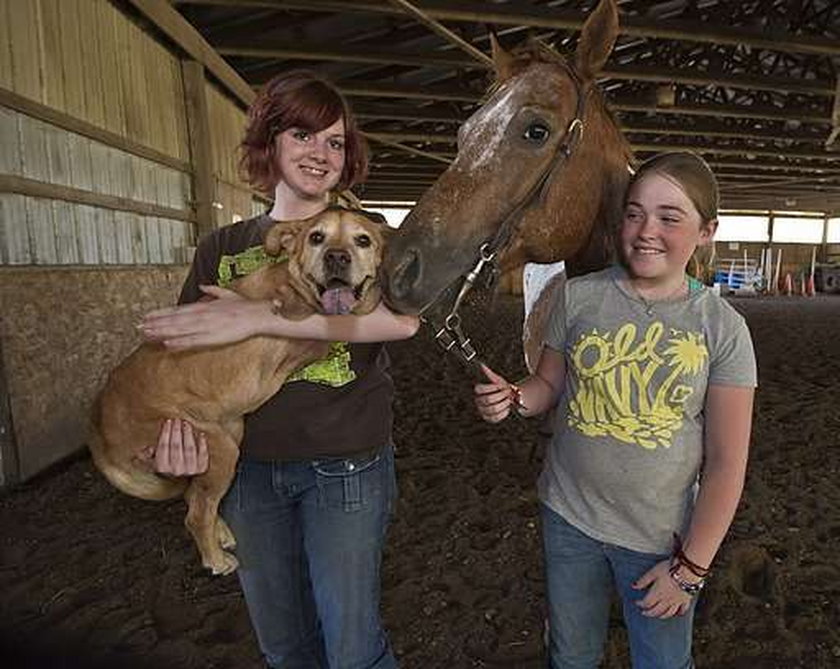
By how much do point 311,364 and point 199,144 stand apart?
253 inches

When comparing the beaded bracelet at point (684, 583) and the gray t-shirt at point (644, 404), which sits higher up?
the gray t-shirt at point (644, 404)

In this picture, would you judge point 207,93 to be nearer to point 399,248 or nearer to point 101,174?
point 101,174

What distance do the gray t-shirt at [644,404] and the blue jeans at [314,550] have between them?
471mm

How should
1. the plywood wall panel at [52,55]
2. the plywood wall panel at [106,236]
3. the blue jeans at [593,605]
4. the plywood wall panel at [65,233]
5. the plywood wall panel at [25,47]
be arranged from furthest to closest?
the plywood wall panel at [106,236] → the plywood wall panel at [65,233] → the plywood wall panel at [52,55] → the plywood wall panel at [25,47] → the blue jeans at [593,605]

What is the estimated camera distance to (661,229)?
4.20ft

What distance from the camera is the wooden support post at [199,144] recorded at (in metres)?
6.86

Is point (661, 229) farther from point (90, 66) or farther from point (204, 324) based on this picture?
point (90, 66)

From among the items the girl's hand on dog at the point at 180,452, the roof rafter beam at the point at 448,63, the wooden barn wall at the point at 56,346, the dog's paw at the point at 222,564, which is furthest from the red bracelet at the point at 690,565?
the roof rafter beam at the point at 448,63

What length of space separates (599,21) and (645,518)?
4.14 feet

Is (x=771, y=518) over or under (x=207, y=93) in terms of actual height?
under

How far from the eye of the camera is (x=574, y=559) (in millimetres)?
1401

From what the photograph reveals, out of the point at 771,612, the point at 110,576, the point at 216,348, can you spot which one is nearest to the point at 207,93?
the point at 110,576

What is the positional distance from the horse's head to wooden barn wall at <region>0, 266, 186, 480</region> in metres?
3.39

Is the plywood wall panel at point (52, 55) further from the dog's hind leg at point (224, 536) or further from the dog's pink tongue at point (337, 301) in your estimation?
the dog's pink tongue at point (337, 301)
